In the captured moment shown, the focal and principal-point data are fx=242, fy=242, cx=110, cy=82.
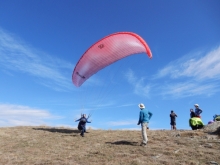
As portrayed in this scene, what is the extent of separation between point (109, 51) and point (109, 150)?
8.27 metres

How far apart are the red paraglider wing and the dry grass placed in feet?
19.1

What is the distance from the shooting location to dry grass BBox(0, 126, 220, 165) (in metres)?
12.0

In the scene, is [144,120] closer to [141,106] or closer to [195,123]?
[141,106]

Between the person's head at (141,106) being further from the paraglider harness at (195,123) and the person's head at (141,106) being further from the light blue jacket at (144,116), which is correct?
the paraglider harness at (195,123)

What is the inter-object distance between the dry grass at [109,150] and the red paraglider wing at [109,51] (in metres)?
5.81

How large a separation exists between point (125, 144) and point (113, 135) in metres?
4.00

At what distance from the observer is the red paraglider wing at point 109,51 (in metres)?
18.4

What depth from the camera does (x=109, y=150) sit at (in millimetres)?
14047

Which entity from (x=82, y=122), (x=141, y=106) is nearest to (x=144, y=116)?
(x=141, y=106)

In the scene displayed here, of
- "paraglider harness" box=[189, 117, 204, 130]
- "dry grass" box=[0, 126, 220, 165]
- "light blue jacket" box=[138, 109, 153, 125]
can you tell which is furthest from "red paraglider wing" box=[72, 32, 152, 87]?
"paraglider harness" box=[189, 117, 204, 130]

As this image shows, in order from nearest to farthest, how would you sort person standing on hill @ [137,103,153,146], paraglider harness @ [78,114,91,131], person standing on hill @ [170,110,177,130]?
person standing on hill @ [137,103,153,146]
paraglider harness @ [78,114,91,131]
person standing on hill @ [170,110,177,130]

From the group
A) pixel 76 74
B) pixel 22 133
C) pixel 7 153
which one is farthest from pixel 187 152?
pixel 22 133

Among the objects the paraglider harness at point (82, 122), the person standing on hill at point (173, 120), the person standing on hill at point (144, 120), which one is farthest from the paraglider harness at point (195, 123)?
the paraglider harness at point (82, 122)

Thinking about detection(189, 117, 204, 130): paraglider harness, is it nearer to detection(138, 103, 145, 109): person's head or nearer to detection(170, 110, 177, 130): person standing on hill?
detection(170, 110, 177, 130): person standing on hill
